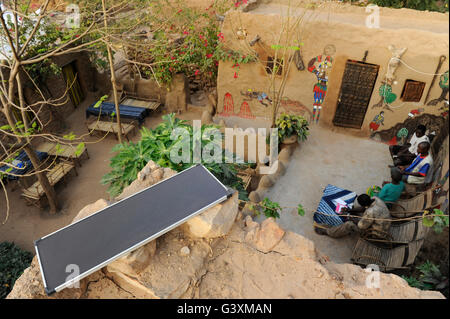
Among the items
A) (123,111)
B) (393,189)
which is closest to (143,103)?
(123,111)

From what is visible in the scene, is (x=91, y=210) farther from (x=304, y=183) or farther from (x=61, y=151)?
(x=61, y=151)

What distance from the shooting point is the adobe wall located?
762cm

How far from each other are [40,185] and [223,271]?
252 inches

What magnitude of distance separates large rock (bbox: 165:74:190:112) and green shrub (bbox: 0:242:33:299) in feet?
21.2

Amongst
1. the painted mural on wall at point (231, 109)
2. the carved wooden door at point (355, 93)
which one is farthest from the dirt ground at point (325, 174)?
the painted mural on wall at point (231, 109)

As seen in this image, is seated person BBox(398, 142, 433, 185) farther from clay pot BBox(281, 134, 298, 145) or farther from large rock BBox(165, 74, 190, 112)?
large rock BBox(165, 74, 190, 112)

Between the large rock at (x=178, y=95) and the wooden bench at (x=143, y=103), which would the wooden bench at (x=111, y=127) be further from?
the large rock at (x=178, y=95)

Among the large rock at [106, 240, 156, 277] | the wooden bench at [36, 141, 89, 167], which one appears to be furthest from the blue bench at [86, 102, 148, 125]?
the large rock at [106, 240, 156, 277]

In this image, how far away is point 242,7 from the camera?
29.2 feet

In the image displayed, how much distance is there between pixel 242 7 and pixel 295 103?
9.52 feet
